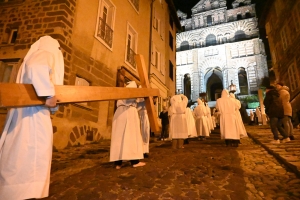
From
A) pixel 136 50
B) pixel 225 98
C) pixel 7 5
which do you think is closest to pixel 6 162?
pixel 225 98

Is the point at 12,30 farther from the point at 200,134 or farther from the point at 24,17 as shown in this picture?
the point at 200,134

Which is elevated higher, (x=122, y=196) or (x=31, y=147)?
(x=31, y=147)

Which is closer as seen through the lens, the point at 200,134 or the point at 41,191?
the point at 41,191

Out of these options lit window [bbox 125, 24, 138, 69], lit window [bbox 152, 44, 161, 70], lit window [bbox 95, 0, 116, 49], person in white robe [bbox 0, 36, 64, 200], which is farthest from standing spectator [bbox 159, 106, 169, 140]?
person in white robe [bbox 0, 36, 64, 200]

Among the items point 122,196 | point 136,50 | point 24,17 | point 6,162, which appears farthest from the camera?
point 136,50

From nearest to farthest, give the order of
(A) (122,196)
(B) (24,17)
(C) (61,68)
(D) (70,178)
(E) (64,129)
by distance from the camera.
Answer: (A) (122,196)
(C) (61,68)
(D) (70,178)
(E) (64,129)
(B) (24,17)

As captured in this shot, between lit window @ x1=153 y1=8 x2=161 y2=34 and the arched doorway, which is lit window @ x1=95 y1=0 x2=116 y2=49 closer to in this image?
lit window @ x1=153 y1=8 x2=161 y2=34

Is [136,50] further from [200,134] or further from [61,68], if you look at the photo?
[61,68]

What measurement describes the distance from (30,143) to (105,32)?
7.51 metres

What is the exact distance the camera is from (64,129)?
602 centimetres

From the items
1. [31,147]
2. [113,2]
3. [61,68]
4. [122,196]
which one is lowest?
[122,196]

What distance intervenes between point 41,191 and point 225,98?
6606 mm

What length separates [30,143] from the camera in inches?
82.4

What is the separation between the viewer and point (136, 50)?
1144 centimetres
